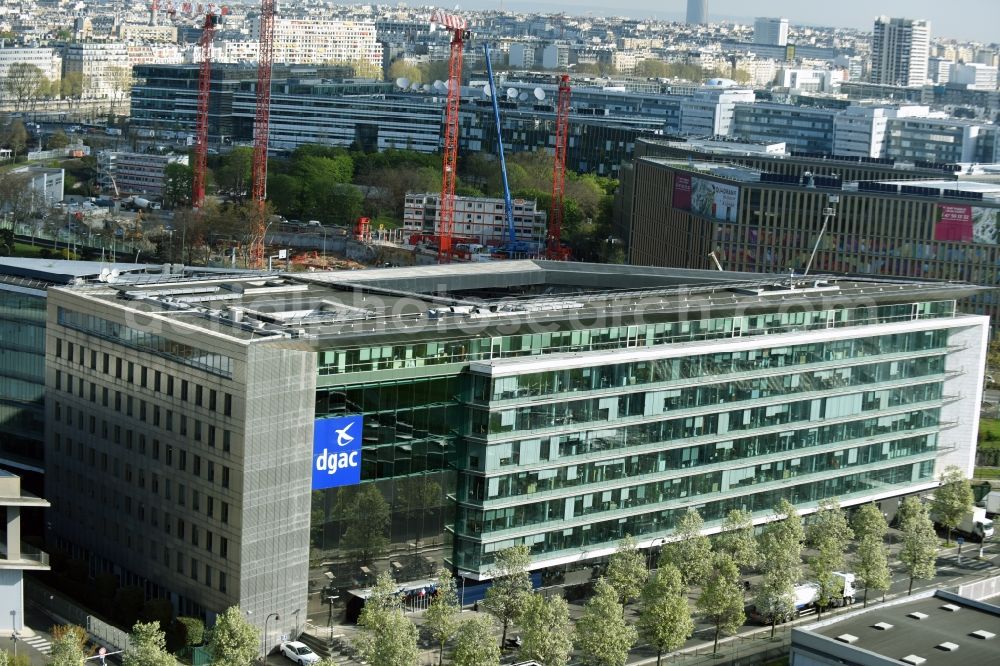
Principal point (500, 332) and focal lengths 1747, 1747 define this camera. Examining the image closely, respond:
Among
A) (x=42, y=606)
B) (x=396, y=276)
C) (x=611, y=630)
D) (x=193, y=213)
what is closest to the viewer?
(x=611, y=630)

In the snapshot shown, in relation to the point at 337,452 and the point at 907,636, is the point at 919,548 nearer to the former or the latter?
the point at 907,636

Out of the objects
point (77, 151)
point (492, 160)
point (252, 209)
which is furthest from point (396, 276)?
point (77, 151)

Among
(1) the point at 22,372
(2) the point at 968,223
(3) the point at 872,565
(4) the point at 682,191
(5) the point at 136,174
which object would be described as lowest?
(3) the point at 872,565

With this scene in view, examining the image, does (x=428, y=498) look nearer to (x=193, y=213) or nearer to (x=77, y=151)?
(x=193, y=213)

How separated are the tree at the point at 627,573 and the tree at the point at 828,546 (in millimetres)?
4970

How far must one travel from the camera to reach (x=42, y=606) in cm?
4409

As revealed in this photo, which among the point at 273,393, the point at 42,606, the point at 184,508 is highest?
the point at 273,393

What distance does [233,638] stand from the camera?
38.8 meters

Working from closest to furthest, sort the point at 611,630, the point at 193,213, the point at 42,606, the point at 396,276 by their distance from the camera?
the point at 611,630
the point at 42,606
the point at 396,276
the point at 193,213

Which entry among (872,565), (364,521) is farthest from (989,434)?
(364,521)

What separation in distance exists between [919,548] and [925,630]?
31.3 feet

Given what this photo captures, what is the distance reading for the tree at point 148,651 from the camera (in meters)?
36.3

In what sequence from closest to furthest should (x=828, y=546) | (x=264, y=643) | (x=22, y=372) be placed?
1. (x=264, y=643)
2. (x=828, y=546)
3. (x=22, y=372)

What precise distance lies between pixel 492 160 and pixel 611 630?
113m
